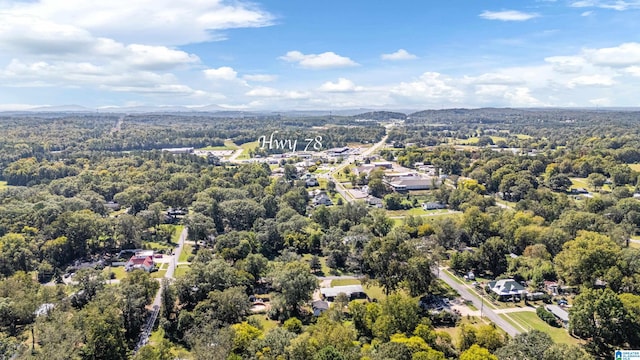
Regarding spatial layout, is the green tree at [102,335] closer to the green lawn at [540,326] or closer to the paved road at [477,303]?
the paved road at [477,303]

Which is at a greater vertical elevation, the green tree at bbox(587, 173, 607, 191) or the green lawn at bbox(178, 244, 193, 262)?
the green tree at bbox(587, 173, 607, 191)

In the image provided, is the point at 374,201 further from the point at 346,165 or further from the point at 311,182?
the point at 346,165

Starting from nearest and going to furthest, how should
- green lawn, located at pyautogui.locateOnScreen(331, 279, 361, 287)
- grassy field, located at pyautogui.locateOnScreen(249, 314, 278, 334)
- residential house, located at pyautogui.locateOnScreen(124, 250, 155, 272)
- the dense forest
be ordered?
the dense forest
grassy field, located at pyautogui.locateOnScreen(249, 314, 278, 334)
green lawn, located at pyautogui.locateOnScreen(331, 279, 361, 287)
residential house, located at pyautogui.locateOnScreen(124, 250, 155, 272)

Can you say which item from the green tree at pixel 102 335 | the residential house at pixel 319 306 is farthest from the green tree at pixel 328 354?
the green tree at pixel 102 335

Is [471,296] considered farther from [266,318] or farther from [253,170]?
[253,170]

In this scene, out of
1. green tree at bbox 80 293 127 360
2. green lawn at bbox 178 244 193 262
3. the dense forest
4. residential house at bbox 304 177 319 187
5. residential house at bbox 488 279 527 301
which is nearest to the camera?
green tree at bbox 80 293 127 360

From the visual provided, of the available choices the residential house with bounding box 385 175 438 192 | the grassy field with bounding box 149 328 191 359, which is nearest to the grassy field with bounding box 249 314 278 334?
the grassy field with bounding box 149 328 191 359

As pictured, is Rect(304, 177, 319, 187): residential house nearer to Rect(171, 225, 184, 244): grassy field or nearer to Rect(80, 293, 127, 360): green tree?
Rect(171, 225, 184, 244): grassy field
